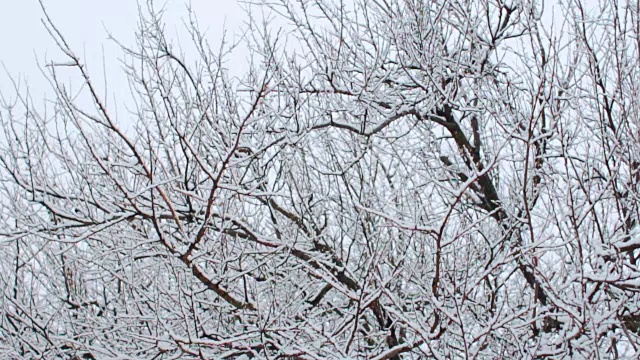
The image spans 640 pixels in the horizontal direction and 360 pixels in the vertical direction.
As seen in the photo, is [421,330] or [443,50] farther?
[443,50]

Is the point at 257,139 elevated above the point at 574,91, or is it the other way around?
the point at 257,139

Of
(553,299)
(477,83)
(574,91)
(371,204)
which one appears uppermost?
(477,83)

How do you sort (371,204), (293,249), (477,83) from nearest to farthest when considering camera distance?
1. (293,249)
2. (371,204)
3. (477,83)

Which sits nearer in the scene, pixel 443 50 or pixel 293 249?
pixel 293 249

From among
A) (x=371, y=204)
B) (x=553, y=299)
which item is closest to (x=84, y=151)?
(x=371, y=204)

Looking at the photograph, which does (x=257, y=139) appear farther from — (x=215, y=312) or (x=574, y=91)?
(x=574, y=91)

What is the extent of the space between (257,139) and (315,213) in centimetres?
86

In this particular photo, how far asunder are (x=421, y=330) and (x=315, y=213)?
6.50 ft

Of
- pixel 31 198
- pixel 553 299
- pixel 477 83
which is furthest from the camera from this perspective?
pixel 477 83

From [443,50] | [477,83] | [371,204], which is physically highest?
[443,50]

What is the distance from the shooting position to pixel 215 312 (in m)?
4.72

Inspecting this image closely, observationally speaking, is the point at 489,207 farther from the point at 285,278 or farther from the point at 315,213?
the point at 285,278

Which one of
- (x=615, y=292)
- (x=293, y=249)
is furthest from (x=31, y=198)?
(x=615, y=292)

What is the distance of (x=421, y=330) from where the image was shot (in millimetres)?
3338
